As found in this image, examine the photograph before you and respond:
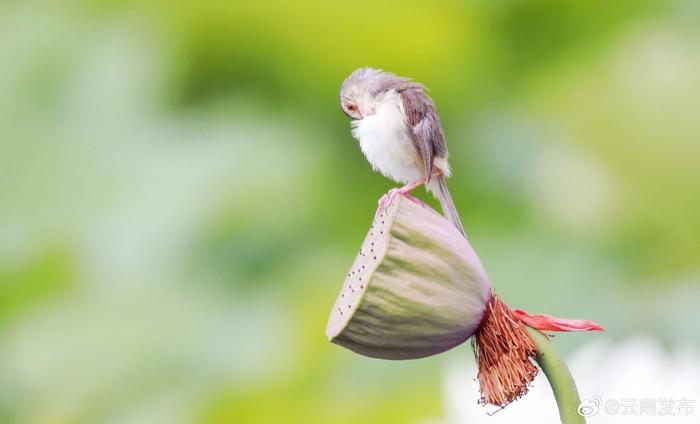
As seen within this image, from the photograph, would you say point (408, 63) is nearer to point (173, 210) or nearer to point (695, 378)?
point (173, 210)

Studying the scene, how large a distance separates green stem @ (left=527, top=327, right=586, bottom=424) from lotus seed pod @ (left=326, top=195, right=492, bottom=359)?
7cm

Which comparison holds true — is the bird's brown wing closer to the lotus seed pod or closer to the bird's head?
the bird's head

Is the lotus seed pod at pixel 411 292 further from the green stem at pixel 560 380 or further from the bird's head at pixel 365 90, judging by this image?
the bird's head at pixel 365 90

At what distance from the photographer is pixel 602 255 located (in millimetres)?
2139

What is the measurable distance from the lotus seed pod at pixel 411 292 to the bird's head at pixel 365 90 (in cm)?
43

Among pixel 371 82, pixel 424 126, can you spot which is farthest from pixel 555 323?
pixel 371 82

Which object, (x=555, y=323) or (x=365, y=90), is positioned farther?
(x=365, y=90)

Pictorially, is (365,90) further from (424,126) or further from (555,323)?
(555,323)

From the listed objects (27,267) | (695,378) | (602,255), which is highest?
(27,267)

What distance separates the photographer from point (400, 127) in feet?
4.45

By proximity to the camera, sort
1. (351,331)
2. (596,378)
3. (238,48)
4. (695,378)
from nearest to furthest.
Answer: (351,331), (596,378), (695,378), (238,48)

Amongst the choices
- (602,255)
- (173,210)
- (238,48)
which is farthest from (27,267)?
(602,255)

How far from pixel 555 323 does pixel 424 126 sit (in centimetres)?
44

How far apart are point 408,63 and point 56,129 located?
2.97ft
